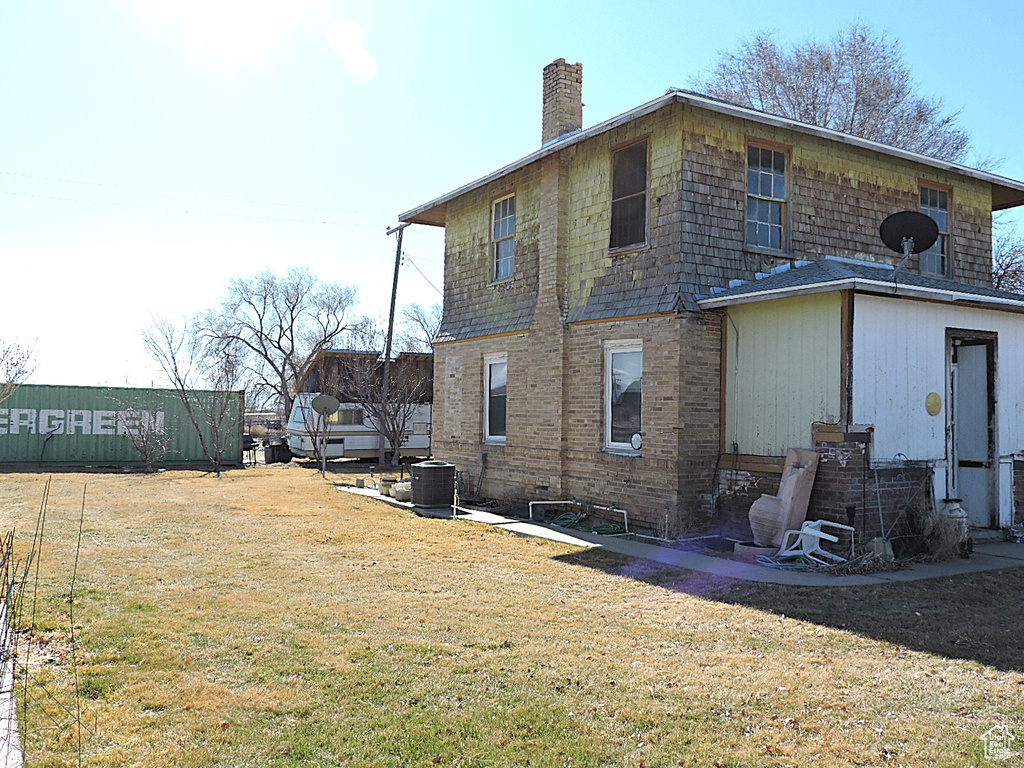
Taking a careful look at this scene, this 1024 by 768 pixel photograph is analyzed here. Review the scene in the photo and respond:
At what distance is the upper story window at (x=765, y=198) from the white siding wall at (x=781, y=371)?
1.55 meters

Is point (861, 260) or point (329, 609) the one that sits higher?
point (861, 260)

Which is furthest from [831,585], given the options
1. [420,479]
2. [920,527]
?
[420,479]

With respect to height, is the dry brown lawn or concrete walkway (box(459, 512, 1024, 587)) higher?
concrete walkway (box(459, 512, 1024, 587))

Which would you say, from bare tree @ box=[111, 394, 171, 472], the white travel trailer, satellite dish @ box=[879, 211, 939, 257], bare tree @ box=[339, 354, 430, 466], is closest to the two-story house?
satellite dish @ box=[879, 211, 939, 257]

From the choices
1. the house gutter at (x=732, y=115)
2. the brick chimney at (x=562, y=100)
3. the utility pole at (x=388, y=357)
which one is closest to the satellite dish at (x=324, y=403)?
the utility pole at (x=388, y=357)

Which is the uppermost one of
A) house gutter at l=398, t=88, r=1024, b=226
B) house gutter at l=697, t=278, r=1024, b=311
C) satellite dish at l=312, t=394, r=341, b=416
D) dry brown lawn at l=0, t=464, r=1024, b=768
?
house gutter at l=398, t=88, r=1024, b=226

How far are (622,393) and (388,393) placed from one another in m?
13.2

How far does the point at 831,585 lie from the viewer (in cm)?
765

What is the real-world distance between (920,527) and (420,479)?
7.38m

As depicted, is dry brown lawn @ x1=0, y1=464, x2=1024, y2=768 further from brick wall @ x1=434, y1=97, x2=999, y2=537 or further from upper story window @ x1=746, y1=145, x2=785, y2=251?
upper story window @ x1=746, y1=145, x2=785, y2=251

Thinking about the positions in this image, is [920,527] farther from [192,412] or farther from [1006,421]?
[192,412]

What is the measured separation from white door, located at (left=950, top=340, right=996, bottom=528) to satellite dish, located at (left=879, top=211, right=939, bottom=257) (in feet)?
4.61

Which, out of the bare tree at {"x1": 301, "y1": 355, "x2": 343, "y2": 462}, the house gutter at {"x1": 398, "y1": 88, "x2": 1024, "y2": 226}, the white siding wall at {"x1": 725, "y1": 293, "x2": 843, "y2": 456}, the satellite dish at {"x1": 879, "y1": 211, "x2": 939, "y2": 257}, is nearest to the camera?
the white siding wall at {"x1": 725, "y1": 293, "x2": 843, "y2": 456}

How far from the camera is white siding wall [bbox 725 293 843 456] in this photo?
368 inches
